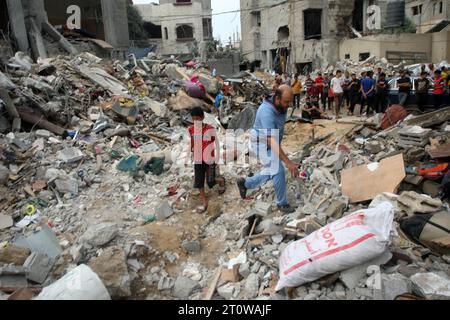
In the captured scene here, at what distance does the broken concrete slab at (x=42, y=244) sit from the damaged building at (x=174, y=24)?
113ft

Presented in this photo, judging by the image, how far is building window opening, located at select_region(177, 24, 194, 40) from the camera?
37719 mm

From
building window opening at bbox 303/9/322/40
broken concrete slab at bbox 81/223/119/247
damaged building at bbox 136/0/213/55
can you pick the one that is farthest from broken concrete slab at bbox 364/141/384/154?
damaged building at bbox 136/0/213/55

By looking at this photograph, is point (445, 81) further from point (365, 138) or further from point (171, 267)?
point (171, 267)

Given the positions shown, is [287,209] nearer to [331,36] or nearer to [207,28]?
[331,36]

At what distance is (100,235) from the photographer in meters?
3.77

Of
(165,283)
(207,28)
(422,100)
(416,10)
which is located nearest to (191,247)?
(165,283)

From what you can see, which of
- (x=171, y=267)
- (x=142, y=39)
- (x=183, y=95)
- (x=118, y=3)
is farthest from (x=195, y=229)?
(x=142, y=39)

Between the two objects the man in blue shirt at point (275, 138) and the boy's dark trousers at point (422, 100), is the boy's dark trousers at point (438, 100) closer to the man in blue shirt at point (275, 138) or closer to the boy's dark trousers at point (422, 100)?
the boy's dark trousers at point (422, 100)

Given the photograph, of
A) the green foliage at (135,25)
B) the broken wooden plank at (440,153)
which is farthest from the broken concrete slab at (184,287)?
the green foliage at (135,25)

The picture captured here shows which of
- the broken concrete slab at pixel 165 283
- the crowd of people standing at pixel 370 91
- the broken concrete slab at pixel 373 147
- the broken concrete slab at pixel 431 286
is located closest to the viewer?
the broken concrete slab at pixel 431 286

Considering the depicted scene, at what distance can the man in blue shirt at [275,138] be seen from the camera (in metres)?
3.99

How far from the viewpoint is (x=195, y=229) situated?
442cm

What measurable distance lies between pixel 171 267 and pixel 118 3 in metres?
21.2

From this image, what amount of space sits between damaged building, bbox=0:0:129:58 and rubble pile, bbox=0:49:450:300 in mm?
6765
